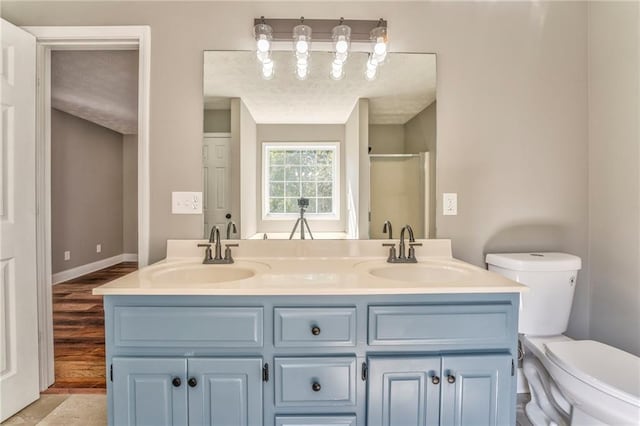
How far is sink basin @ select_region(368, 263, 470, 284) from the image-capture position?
151cm

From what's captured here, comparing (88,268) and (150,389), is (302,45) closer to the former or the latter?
(150,389)

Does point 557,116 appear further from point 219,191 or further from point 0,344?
point 0,344

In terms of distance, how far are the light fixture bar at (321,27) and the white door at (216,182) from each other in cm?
61

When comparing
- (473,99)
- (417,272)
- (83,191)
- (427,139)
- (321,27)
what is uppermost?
(321,27)

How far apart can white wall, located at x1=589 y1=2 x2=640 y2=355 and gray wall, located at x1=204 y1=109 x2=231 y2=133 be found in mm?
1966

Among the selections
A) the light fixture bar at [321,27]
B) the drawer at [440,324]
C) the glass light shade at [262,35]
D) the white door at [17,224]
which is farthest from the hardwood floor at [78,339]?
the light fixture bar at [321,27]

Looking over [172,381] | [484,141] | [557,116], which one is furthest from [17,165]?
[557,116]

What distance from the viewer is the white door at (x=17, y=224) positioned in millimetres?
1557

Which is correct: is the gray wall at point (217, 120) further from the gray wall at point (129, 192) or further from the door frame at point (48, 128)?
the gray wall at point (129, 192)

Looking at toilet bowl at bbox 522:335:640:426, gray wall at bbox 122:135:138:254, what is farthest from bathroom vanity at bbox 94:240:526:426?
gray wall at bbox 122:135:138:254

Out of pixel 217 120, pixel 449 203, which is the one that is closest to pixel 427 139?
pixel 449 203

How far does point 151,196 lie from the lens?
65.6 inches

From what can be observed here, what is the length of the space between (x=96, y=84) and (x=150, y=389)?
326 centimetres

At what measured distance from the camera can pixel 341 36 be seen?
161 centimetres
